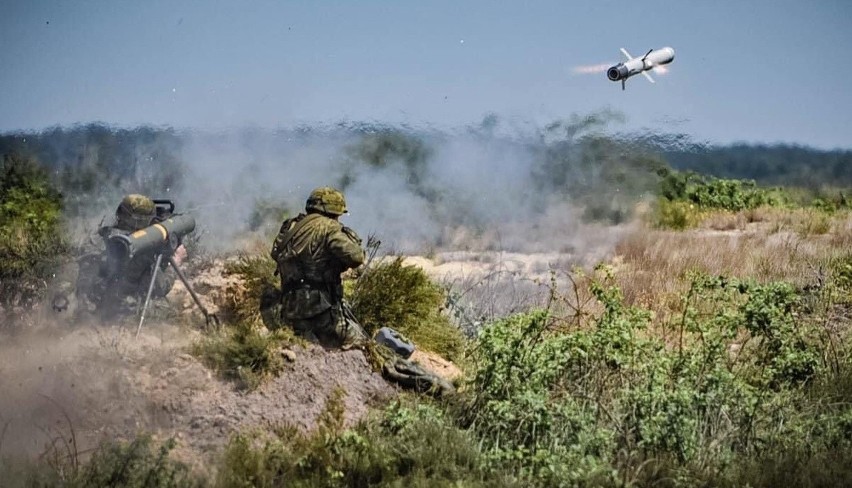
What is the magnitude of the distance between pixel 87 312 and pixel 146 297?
0.66 meters

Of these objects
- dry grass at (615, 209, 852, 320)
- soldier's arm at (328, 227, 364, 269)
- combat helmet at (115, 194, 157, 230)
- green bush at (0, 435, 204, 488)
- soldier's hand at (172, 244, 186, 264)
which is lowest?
green bush at (0, 435, 204, 488)

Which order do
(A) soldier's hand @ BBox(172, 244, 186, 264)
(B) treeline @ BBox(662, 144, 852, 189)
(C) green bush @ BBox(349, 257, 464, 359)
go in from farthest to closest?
(B) treeline @ BBox(662, 144, 852, 189)
(C) green bush @ BBox(349, 257, 464, 359)
(A) soldier's hand @ BBox(172, 244, 186, 264)

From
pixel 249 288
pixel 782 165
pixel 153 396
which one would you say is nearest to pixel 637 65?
pixel 249 288

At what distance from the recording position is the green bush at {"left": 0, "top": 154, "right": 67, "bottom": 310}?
38.4ft

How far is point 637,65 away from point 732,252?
3.57m

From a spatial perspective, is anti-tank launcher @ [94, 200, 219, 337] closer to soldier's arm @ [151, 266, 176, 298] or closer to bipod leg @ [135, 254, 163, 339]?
bipod leg @ [135, 254, 163, 339]

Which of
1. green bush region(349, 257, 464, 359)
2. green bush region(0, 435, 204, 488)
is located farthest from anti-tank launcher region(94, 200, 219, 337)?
green bush region(0, 435, 204, 488)

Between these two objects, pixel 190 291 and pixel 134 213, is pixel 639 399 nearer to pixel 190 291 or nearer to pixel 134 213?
pixel 190 291

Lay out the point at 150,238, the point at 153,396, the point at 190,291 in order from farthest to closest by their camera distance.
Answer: the point at 190,291, the point at 150,238, the point at 153,396

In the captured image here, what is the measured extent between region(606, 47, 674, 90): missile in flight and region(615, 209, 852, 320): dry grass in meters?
2.62

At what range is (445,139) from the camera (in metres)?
16.1

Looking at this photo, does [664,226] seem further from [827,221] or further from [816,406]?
[816,406]

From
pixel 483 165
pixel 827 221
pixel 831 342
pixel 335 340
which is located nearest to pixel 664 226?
pixel 827 221

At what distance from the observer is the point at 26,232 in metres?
13.5
